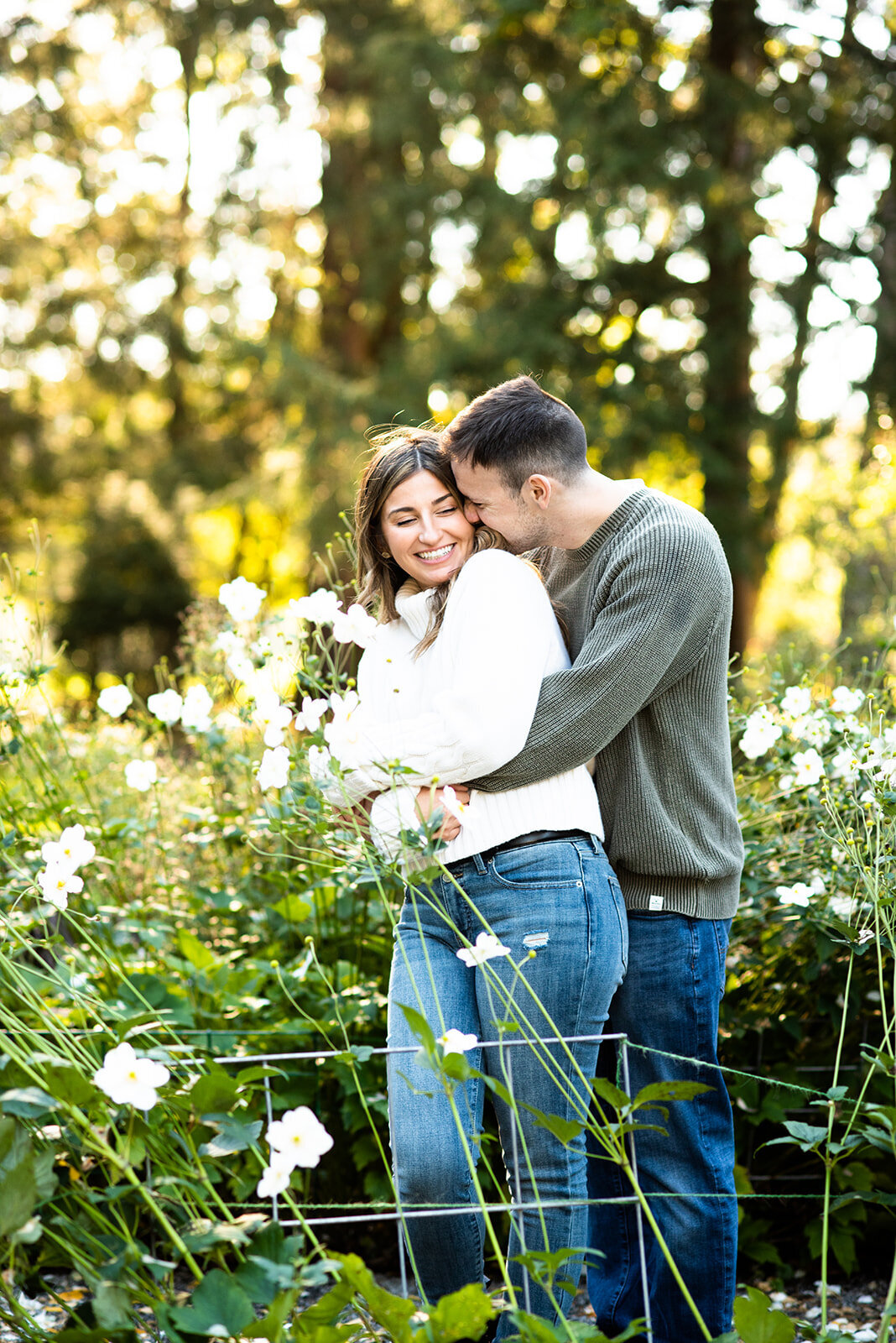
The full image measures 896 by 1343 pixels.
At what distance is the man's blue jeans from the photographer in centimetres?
208

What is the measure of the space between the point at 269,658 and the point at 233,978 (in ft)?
2.43

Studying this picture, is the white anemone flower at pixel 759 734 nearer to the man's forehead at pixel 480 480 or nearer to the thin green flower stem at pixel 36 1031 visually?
the man's forehead at pixel 480 480

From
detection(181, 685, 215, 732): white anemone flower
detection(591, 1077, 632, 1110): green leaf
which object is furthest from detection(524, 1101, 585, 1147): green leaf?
detection(181, 685, 215, 732): white anemone flower

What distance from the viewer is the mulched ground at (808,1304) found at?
242 centimetres

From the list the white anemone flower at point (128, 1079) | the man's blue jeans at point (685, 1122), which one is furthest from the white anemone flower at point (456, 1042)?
the man's blue jeans at point (685, 1122)

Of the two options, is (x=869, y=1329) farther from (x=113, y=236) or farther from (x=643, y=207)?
(x=113, y=236)

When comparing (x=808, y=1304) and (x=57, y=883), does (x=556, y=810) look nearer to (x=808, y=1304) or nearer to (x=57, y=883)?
(x=57, y=883)

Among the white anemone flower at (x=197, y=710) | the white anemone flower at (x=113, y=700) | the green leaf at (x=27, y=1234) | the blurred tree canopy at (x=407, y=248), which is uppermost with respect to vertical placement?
the blurred tree canopy at (x=407, y=248)

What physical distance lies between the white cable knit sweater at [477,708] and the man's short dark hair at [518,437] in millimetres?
197

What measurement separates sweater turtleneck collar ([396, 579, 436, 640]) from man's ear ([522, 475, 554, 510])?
0.25 metres

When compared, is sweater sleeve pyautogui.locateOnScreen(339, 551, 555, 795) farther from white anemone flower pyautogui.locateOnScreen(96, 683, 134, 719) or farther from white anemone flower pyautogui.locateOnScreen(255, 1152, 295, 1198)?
white anemone flower pyautogui.locateOnScreen(96, 683, 134, 719)

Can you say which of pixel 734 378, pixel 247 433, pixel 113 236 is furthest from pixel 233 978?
pixel 113 236

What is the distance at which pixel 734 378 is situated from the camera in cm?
1017

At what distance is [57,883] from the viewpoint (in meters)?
1.65
